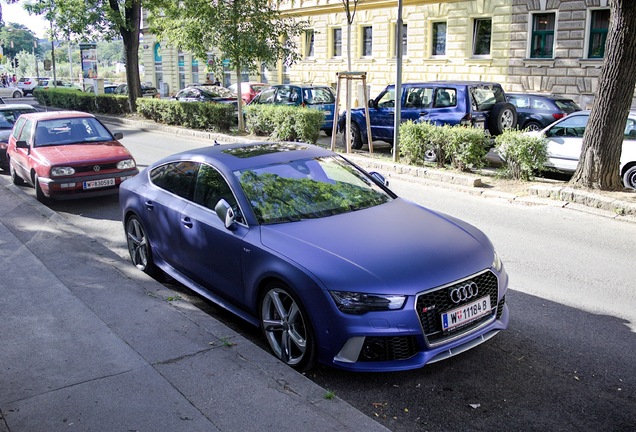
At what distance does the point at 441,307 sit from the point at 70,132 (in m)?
9.75

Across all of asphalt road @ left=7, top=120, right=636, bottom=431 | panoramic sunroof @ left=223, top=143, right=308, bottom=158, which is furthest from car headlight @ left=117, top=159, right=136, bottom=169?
panoramic sunroof @ left=223, top=143, right=308, bottom=158

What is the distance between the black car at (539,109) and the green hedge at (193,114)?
907cm

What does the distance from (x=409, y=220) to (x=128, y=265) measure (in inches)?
131

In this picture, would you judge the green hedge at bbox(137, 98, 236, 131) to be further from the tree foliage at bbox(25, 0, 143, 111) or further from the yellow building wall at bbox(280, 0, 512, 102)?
the yellow building wall at bbox(280, 0, 512, 102)

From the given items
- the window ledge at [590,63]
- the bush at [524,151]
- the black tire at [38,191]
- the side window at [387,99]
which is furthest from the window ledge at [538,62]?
the black tire at [38,191]

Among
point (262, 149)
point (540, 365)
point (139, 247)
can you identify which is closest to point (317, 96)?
point (139, 247)

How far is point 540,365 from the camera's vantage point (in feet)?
16.7

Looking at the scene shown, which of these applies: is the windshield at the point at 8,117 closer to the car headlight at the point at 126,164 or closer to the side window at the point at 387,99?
the car headlight at the point at 126,164

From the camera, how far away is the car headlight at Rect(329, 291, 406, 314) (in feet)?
14.8

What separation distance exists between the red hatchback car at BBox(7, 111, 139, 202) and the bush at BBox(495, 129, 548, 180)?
6.75 meters

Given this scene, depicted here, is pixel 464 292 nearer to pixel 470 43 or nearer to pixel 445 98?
pixel 445 98

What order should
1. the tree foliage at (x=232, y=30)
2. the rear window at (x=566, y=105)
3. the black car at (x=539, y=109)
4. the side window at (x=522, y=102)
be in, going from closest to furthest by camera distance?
the black car at (x=539, y=109)
the rear window at (x=566, y=105)
the side window at (x=522, y=102)
the tree foliage at (x=232, y=30)

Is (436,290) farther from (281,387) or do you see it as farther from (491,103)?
(491,103)

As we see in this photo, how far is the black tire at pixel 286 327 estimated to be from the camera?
4789 mm
